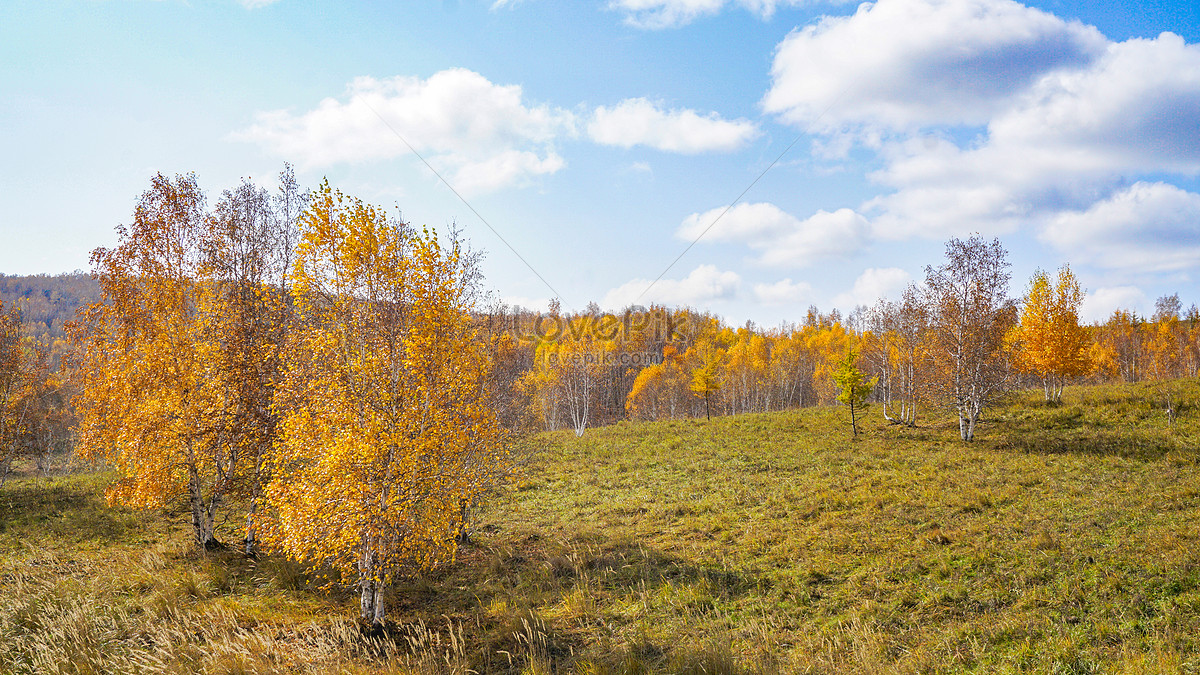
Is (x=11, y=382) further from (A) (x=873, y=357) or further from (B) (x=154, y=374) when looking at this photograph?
(A) (x=873, y=357)

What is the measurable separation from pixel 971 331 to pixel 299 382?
31.5 meters

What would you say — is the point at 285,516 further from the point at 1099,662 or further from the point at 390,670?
the point at 1099,662

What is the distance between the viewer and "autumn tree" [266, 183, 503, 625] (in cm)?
1112

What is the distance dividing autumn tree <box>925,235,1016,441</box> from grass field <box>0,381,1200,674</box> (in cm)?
437

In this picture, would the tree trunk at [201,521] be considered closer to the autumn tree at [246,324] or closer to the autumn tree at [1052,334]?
the autumn tree at [246,324]

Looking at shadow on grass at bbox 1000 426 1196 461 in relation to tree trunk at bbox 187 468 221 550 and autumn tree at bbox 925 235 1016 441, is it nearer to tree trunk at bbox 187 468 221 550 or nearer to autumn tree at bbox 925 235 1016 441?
autumn tree at bbox 925 235 1016 441

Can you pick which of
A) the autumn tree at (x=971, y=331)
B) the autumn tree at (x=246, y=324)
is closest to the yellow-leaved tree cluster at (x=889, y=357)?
the autumn tree at (x=971, y=331)

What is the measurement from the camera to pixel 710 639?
A: 410 inches

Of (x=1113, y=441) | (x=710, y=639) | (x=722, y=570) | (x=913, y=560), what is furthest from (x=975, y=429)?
(x=710, y=639)

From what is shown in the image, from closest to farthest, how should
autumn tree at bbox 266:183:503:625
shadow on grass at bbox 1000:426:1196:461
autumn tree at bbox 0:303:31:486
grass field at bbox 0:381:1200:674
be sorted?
1. grass field at bbox 0:381:1200:674
2. autumn tree at bbox 266:183:503:625
3. shadow on grass at bbox 1000:426:1196:461
4. autumn tree at bbox 0:303:31:486

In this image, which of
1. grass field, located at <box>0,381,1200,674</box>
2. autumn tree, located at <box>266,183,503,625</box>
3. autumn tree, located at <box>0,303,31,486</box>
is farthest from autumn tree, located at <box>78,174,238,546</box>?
autumn tree, located at <box>0,303,31,486</box>

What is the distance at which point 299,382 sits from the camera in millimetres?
12719

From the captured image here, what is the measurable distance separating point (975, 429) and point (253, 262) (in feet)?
117

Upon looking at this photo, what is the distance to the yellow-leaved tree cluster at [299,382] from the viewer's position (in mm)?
11438
